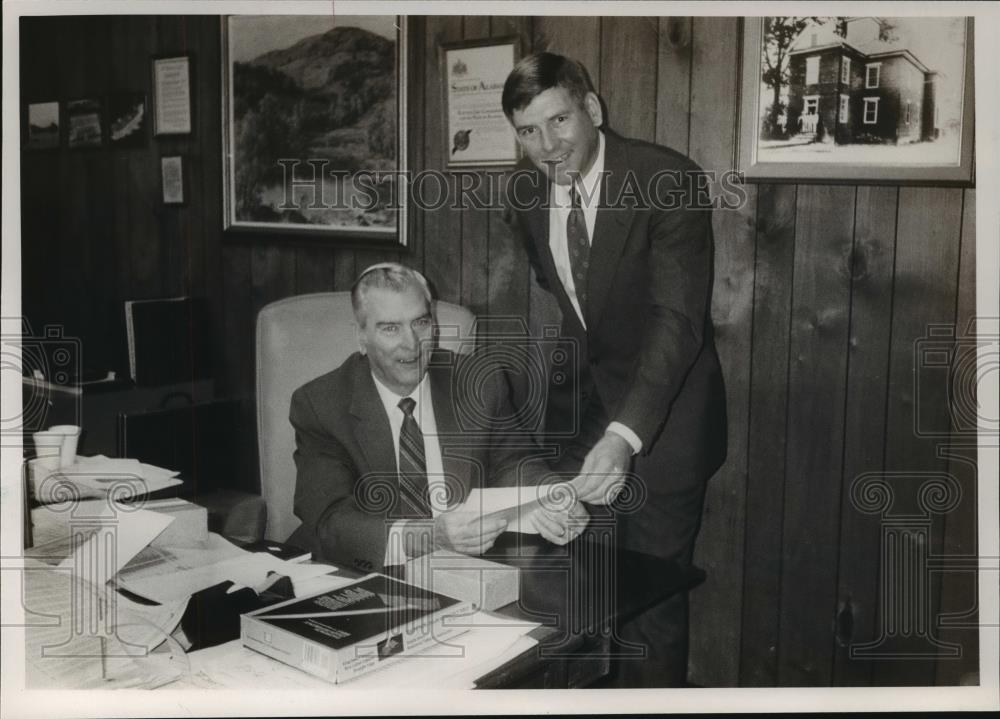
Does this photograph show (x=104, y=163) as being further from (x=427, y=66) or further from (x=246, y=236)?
(x=427, y=66)

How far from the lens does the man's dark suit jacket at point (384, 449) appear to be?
2.03 meters

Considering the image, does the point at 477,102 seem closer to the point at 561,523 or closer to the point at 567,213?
the point at 567,213

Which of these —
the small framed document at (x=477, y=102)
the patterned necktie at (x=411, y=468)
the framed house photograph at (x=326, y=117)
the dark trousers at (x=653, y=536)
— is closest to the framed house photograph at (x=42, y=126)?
the framed house photograph at (x=326, y=117)

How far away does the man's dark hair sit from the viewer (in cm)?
198

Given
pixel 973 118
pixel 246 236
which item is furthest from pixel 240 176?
pixel 973 118

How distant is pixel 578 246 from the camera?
2.02m

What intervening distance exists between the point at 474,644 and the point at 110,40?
156 cm

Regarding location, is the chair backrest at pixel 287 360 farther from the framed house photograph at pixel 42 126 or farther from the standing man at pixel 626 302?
the framed house photograph at pixel 42 126

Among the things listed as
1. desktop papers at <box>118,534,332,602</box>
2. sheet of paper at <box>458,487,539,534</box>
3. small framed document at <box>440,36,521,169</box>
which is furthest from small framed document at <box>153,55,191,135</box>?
sheet of paper at <box>458,487,539,534</box>

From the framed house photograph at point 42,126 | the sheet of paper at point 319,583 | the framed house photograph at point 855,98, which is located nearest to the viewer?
the sheet of paper at point 319,583

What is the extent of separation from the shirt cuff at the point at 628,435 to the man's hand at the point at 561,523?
166 millimetres

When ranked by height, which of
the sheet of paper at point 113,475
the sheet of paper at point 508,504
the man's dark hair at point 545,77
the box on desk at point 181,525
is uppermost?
the man's dark hair at point 545,77

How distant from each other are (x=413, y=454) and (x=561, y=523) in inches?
13.6

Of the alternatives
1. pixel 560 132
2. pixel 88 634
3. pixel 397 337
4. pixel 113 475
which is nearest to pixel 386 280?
pixel 397 337
